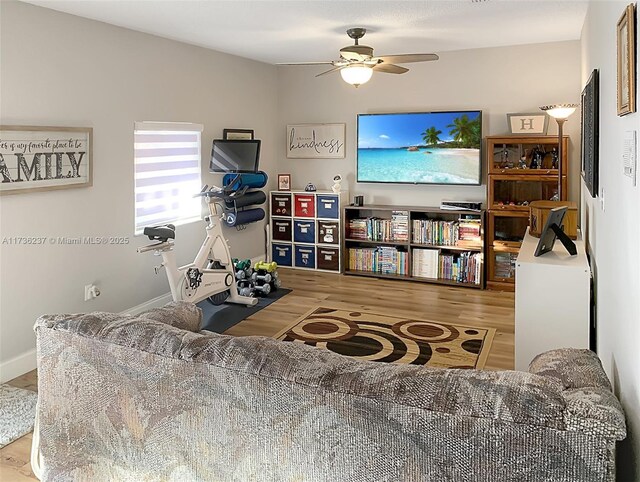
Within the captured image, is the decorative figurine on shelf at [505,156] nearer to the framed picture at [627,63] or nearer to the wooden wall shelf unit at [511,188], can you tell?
the wooden wall shelf unit at [511,188]

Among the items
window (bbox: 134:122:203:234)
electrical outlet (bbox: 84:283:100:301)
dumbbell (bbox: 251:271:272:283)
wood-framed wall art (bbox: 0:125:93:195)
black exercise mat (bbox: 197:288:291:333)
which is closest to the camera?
wood-framed wall art (bbox: 0:125:93:195)

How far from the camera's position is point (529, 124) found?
5625mm

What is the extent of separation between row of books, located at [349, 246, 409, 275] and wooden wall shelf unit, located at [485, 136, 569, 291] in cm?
95

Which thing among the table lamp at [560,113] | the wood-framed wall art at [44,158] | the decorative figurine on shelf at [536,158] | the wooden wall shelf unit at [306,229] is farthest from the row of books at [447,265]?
the wood-framed wall art at [44,158]

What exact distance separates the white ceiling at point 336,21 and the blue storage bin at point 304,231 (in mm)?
1986

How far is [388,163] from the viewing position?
648 cm

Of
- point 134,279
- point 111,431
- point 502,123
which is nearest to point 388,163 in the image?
point 502,123

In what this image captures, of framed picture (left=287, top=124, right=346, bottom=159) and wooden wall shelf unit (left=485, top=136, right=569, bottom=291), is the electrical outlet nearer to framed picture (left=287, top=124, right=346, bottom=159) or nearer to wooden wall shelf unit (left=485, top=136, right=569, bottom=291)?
framed picture (left=287, top=124, right=346, bottom=159)

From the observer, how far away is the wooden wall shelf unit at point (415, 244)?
237 inches

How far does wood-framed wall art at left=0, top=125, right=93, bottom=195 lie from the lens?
3.67 meters

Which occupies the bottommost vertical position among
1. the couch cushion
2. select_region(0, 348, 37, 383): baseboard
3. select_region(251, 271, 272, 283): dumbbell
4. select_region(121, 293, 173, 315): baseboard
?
select_region(0, 348, 37, 383): baseboard

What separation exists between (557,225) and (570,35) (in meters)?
2.64

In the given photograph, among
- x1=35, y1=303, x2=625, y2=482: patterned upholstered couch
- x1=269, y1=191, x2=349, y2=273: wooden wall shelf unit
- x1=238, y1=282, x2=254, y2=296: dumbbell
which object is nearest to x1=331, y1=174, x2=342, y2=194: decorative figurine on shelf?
x1=269, y1=191, x2=349, y2=273: wooden wall shelf unit

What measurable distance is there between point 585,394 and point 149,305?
4.38 metres
